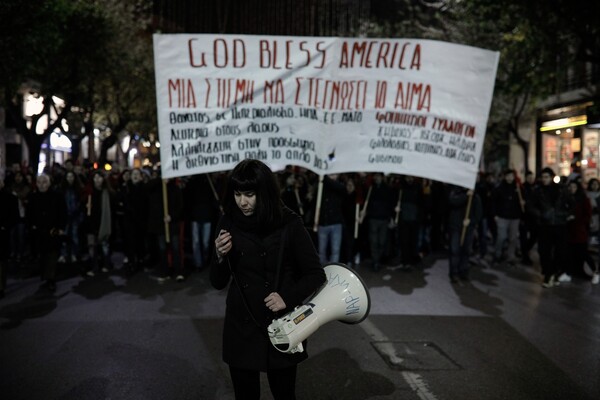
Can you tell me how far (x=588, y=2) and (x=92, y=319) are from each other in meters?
12.0

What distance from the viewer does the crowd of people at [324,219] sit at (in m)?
9.66

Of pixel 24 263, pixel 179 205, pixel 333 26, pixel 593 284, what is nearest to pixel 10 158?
pixel 333 26

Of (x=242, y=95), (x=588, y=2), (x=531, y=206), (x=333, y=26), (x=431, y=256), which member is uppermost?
(x=333, y=26)

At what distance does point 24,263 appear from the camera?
39.7 ft

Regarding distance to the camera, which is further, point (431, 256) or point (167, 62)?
point (431, 256)

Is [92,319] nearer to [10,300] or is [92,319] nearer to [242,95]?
[10,300]

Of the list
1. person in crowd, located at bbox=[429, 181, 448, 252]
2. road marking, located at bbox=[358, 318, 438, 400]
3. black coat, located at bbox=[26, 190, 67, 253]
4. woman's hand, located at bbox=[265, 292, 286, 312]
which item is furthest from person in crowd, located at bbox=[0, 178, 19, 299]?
person in crowd, located at bbox=[429, 181, 448, 252]

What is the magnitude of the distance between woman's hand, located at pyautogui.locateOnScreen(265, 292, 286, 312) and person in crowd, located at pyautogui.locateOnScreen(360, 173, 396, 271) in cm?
834

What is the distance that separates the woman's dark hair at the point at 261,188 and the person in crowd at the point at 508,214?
32.0 ft

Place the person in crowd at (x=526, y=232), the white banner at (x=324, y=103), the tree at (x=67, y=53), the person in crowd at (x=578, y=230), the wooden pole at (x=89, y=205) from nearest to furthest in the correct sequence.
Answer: the white banner at (x=324, y=103) < the person in crowd at (x=578, y=230) < the wooden pole at (x=89, y=205) < the person in crowd at (x=526, y=232) < the tree at (x=67, y=53)

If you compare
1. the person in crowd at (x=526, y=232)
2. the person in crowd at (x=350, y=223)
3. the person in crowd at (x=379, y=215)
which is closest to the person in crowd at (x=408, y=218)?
the person in crowd at (x=379, y=215)

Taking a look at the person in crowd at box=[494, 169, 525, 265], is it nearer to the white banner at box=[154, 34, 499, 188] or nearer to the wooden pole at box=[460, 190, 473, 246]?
the wooden pole at box=[460, 190, 473, 246]

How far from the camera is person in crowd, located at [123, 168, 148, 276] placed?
11.0 metres

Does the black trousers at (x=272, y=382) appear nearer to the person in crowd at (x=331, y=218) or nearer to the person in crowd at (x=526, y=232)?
the person in crowd at (x=331, y=218)
